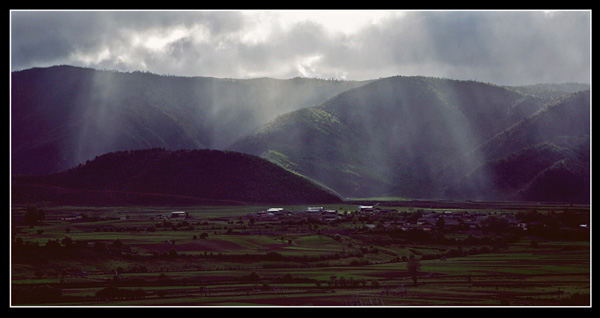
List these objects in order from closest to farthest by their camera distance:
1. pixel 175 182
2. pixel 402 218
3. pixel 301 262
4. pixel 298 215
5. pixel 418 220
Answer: pixel 301 262
pixel 418 220
pixel 402 218
pixel 298 215
pixel 175 182

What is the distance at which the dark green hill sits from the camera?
16138 cm

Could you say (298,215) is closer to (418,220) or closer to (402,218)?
(402,218)

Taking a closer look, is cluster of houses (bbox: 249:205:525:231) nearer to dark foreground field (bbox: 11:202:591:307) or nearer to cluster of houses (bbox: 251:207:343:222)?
cluster of houses (bbox: 251:207:343:222)

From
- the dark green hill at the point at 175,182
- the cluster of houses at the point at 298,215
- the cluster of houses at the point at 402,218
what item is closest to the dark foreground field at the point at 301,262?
the cluster of houses at the point at 402,218

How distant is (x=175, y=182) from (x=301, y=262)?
344 ft

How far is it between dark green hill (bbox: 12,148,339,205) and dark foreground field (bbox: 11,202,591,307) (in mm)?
45785

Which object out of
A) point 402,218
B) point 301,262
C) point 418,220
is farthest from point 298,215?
point 301,262

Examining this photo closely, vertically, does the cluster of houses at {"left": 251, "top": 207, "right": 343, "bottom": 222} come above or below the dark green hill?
below

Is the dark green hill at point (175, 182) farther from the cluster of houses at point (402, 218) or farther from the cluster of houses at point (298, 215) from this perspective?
the cluster of houses at point (402, 218)

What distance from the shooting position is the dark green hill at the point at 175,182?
161 m

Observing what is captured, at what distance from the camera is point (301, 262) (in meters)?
73.8

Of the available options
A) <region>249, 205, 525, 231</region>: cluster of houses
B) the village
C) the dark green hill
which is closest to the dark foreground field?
the village

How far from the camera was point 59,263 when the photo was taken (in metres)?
68.4

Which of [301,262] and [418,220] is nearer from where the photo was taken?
[301,262]
